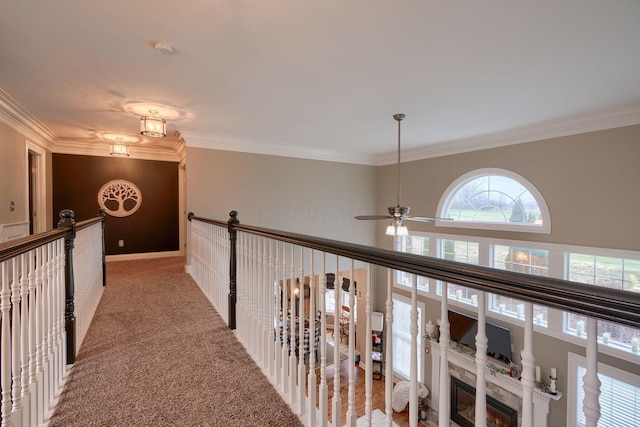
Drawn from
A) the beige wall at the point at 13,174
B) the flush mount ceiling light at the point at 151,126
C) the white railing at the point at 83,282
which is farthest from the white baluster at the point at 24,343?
the beige wall at the point at 13,174

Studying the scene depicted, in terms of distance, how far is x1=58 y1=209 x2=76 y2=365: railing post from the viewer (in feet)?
6.26

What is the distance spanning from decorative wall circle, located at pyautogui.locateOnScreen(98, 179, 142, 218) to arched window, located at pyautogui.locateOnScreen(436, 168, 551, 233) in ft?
20.2

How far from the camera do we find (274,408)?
1.58 metres

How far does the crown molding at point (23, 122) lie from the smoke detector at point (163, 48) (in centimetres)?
225

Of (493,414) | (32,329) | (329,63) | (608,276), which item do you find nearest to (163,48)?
(329,63)

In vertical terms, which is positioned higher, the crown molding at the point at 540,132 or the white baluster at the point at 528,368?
the crown molding at the point at 540,132

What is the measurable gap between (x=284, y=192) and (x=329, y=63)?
3.44 metres

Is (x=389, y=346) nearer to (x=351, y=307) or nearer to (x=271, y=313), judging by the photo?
(x=351, y=307)

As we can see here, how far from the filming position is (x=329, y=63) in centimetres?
238

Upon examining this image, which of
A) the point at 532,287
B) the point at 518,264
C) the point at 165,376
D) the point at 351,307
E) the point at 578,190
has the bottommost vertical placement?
the point at 165,376

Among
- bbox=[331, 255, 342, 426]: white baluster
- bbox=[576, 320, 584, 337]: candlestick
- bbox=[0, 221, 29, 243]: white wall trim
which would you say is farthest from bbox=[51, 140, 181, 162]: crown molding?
bbox=[576, 320, 584, 337]: candlestick

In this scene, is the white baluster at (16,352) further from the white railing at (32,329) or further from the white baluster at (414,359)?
the white baluster at (414,359)

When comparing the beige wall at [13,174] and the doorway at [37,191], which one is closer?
the beige wall at [13,174]

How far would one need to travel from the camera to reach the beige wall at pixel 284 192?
4.77 metres
